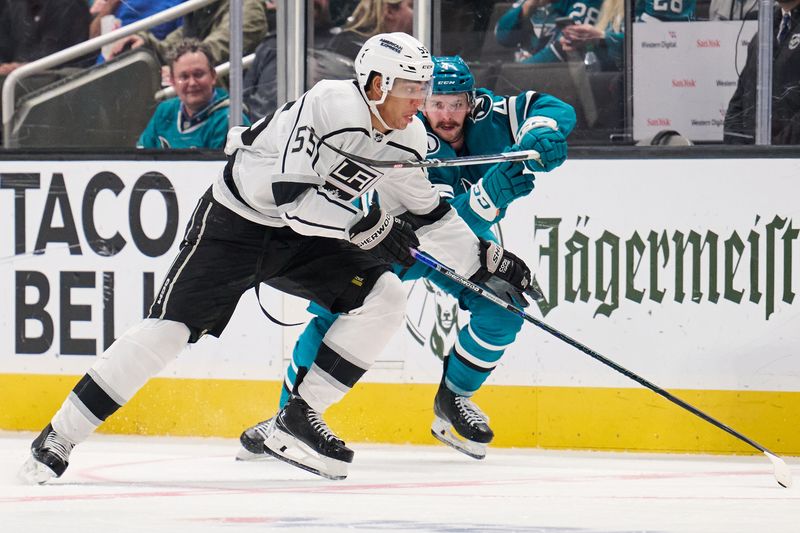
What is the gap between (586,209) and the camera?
4.50 metres

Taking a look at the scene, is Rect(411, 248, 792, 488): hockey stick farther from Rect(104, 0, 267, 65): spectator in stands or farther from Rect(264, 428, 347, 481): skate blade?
Rect(104, 0, 267, 65): spectator in stands

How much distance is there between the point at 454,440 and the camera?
429cm

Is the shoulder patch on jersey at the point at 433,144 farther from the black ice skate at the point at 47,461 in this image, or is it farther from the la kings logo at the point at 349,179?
the black ice skate at the point at 47,461

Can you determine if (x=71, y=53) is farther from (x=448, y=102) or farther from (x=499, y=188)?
(x=499, y=188)

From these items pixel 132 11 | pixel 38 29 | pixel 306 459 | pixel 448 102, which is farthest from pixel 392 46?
pixel 38 29

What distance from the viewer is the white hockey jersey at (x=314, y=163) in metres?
3.52

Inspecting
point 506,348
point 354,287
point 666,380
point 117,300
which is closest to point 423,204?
point 354,287

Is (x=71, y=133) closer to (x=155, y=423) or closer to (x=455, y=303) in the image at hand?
(x=155, y=423)

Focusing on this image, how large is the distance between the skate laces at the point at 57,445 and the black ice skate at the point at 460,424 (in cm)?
115

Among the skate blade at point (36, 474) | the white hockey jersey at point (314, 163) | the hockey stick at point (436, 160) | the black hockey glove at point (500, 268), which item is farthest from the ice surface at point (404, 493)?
the hockey stick at point (436, 160)

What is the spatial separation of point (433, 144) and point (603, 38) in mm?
783

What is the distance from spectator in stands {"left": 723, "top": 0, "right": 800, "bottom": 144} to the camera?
4.48 m

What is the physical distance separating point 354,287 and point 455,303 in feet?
2.96

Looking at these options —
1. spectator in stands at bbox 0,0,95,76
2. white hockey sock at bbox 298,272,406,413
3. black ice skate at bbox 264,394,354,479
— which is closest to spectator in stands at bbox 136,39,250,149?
spectator in stands at bbox 0,0,95,76
